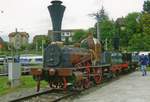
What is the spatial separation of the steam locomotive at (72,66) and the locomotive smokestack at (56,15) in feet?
2.52

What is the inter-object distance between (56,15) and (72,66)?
2584 mm

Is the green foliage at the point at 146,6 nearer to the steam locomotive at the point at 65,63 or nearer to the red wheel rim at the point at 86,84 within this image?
the steam locomotive at the point at 65,63

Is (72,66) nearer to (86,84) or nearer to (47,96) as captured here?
(86,84)

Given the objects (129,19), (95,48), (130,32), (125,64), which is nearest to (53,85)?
(95,48)

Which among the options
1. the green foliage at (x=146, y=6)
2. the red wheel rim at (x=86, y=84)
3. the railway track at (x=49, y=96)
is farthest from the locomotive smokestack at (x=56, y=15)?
the green foliage at (x=146, y=6)

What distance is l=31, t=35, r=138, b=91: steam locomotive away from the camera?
1830 centimetres

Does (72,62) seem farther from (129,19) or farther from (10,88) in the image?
(129,19)

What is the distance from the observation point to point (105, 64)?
2470 centimetres

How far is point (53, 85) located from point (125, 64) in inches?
534

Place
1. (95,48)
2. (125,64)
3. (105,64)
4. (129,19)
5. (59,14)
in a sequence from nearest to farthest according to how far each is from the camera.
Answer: (59,14), (95,48), (105,64), (125,64), (129,19)

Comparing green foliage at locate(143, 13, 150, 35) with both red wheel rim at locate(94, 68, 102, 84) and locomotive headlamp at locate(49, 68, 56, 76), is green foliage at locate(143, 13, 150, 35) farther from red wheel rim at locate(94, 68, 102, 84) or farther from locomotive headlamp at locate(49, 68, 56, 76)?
locomotive headlamp at locate(49, 68, 56, 76)

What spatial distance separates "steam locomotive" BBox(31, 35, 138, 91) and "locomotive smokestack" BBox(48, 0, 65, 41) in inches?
30.3

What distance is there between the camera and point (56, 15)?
18.2m

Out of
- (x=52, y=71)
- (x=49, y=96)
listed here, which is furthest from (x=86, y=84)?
(x=49, y=96)
